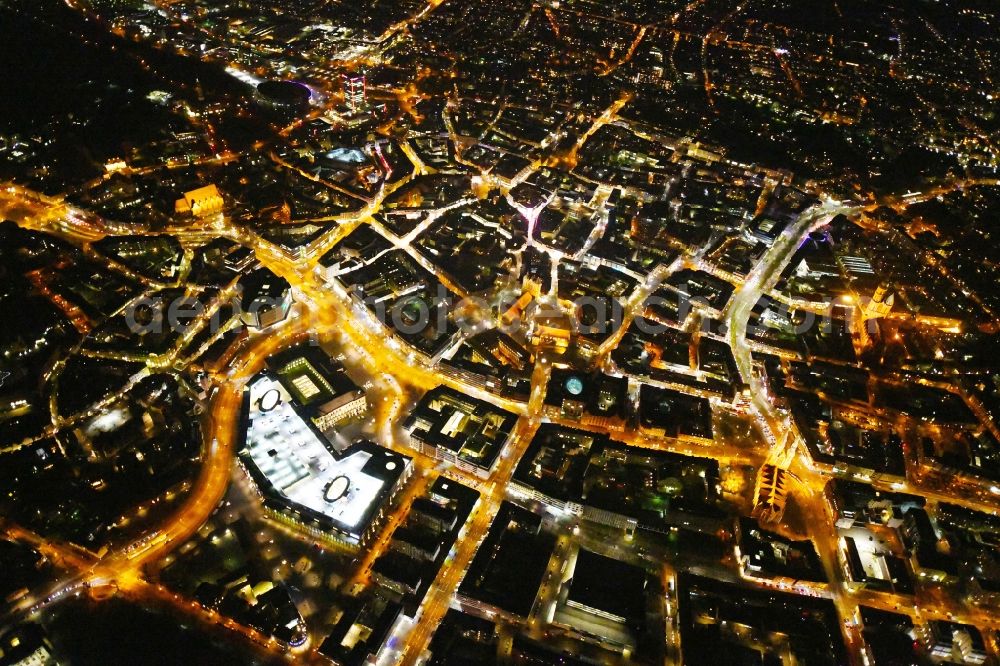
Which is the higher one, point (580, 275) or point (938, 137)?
point (938, 137)

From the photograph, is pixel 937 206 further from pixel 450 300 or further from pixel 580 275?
pixel 450 300

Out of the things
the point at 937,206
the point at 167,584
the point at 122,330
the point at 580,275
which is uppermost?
the point at 937,206

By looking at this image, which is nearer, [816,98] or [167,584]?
[167,584]

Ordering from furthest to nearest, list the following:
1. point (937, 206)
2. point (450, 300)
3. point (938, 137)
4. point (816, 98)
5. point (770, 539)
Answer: point (816, 98), point (938, 137), point (937, 206), point (450, 300), point (770, 539)

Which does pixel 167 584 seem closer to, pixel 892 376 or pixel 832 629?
pixel 832 629

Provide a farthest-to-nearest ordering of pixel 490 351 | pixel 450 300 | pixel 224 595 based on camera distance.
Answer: pixel 450 300 < pixel 490 351 < pixel 224 595

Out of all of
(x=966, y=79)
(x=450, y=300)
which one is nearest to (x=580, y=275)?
(x=450, y=300)

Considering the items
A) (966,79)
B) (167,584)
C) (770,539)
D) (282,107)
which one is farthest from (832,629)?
(966,79)

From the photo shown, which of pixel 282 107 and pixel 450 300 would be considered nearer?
pixel 450 300

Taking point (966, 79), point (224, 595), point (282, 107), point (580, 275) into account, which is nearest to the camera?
point (224, 595)
